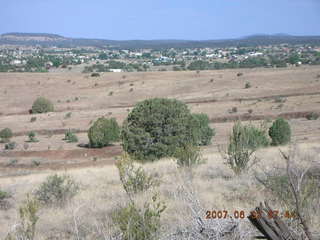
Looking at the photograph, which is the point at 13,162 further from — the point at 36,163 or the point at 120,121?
the point at 120,121

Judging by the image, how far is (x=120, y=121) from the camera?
45500 millimetres

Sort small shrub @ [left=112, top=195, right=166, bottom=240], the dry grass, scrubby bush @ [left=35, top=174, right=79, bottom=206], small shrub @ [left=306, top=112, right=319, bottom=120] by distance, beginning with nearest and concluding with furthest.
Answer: small shrub @ [left=112, top=195, right=166, bottom=240] < the dry grass < scrubby bush @ [left=35, top=174, right=79, bottom=206] < small shrub @ [left=306, top=112, right=319, bottom=120]

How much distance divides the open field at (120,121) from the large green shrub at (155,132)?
1.39 meters

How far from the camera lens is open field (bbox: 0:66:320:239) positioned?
1046 cm

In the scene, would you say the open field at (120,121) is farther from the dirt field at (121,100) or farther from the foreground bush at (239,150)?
the foreground bush at (239,150)

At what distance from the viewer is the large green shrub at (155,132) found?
2103cm

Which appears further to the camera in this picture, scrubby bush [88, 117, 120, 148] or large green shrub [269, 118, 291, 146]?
scrubby bush [88, 117, 120, 148]

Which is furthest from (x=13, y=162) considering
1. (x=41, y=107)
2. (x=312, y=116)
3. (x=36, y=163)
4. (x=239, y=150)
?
(x=41, y=107)

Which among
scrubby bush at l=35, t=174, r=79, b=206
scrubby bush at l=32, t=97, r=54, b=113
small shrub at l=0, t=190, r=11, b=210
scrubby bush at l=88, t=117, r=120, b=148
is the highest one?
scrubby bush at l=35, t=174, r=79, b=206

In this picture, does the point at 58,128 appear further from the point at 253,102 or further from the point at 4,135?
the point at 253,102

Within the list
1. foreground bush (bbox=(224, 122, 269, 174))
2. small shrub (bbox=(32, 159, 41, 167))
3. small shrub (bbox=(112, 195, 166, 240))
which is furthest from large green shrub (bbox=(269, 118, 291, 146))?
small shrub (bbox=(112, 195, 166, 240))

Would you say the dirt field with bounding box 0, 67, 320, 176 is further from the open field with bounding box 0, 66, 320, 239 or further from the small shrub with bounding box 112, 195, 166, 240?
the small shrub with bounding box 112, 195, 166, 240

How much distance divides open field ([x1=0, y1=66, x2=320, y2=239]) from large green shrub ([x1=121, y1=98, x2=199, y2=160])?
1393 mm

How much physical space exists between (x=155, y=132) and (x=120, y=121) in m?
24.6
